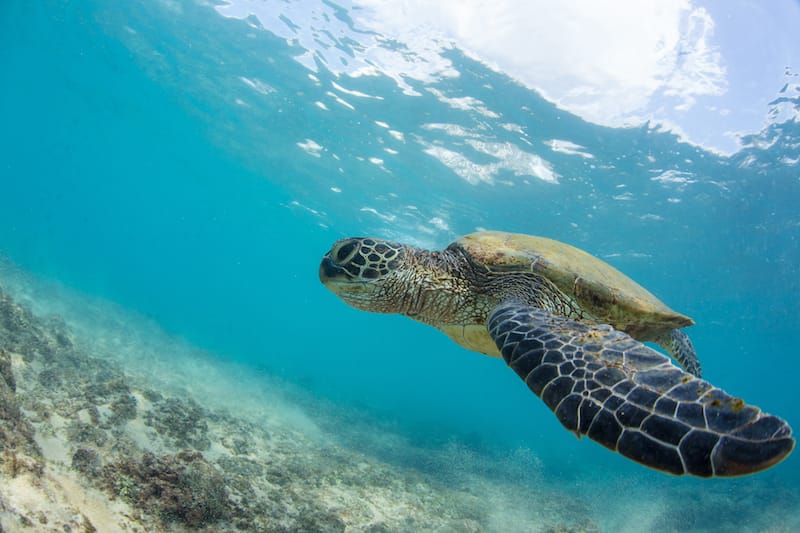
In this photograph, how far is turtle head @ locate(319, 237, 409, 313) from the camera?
13.2ft

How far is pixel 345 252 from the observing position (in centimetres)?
409

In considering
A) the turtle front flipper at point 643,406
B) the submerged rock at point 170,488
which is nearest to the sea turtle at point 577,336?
the turtle front flipper at point 643,406

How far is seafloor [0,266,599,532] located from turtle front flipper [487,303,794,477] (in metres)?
2.84

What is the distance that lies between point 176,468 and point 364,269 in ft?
8.03

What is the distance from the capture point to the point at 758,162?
1191 cm

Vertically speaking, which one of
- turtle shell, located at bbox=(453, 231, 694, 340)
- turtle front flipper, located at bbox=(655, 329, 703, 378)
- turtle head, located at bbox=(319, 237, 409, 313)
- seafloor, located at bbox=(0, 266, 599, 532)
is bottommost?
seafloor, located at bbox=(0, 266, 599, 532)

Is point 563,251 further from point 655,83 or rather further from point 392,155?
point 392,155

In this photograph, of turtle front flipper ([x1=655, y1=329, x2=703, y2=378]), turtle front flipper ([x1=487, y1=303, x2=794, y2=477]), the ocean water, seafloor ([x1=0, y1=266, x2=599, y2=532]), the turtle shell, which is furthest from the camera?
the ocean water

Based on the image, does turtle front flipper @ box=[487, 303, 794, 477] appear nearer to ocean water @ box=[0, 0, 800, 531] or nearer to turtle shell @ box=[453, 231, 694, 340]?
turtle shell @ box=[453, 231, 694, 340]

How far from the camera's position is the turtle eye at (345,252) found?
4.06 meters

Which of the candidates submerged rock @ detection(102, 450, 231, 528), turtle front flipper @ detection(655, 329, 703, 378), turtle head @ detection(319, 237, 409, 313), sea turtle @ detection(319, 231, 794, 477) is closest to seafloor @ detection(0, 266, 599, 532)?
submerged rock @ detection(102, 450, 231, 528)

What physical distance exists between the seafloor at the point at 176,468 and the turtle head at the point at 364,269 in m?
2.19

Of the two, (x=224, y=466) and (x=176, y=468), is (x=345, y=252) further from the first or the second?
(x=224, y=466)

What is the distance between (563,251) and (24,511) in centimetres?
483
